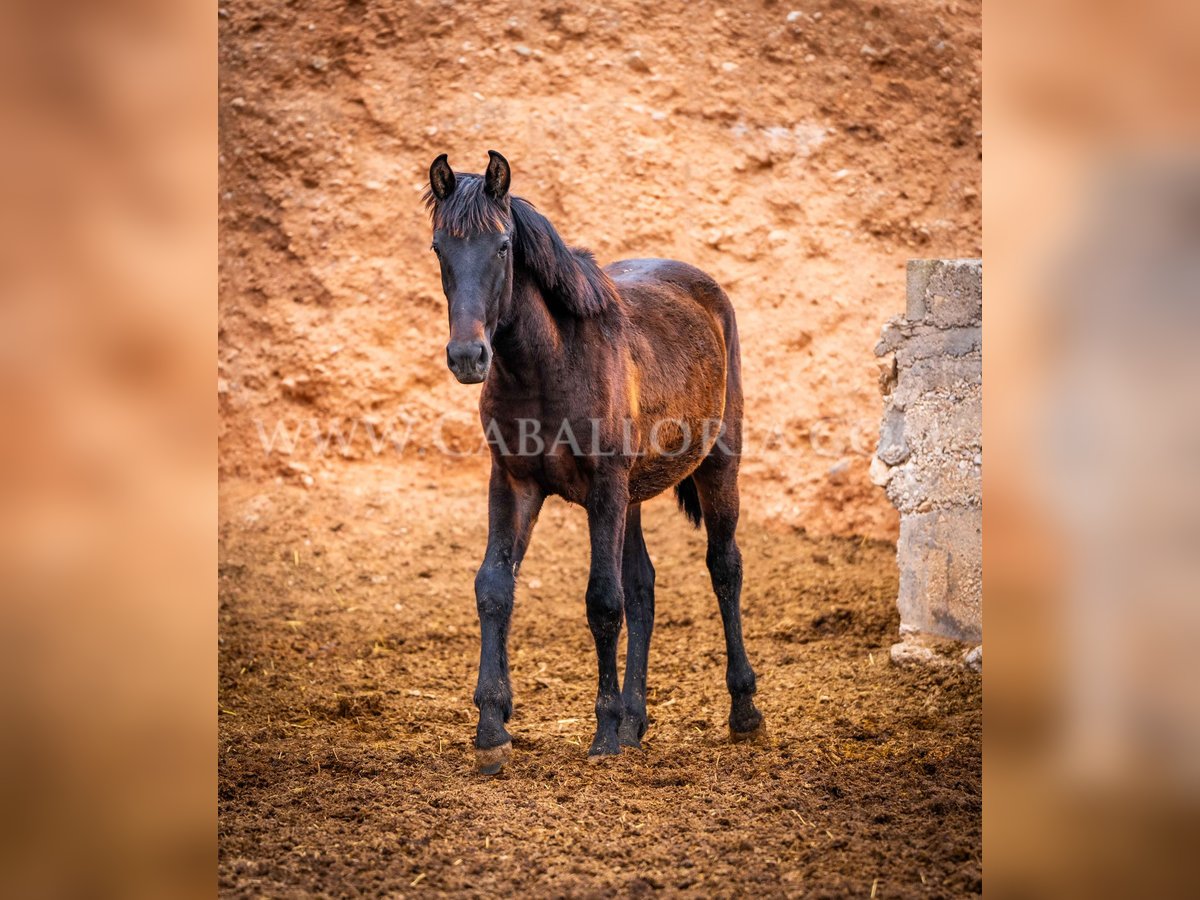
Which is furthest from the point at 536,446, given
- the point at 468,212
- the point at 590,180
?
the point at 590,180

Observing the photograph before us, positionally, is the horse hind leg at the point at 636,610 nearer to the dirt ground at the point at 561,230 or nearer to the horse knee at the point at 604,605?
the horse knee at the point at 604,605

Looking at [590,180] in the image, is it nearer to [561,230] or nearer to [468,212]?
[561,230]

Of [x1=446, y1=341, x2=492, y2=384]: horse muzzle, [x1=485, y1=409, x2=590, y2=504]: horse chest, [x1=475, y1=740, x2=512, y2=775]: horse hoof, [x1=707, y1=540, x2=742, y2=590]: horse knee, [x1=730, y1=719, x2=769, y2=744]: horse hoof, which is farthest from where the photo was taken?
[x1=707, y1=540, x2=742, y2=590]: horse knee

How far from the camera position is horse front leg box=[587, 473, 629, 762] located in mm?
4953

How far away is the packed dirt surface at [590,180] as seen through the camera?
9039mm

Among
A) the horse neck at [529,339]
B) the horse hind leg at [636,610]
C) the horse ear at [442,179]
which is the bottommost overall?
the horse hind leg at [636,610]

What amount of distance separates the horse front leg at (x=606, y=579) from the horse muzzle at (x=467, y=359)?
99cm

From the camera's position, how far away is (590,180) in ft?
30.3

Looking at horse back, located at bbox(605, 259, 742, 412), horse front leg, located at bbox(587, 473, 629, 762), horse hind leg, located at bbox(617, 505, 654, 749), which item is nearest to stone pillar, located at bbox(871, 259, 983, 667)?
horse back, located at bbox(605, 259, 742, 412)

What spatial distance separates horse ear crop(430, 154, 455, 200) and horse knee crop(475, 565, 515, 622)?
62.0 inches

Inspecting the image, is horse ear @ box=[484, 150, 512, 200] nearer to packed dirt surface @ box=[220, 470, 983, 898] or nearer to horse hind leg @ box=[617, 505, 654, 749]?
horse hind leg @ box=[617, 505, 654, 749]

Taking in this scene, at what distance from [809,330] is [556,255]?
4559mm

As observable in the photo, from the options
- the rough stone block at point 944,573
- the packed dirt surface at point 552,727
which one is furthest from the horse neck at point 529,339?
the rough stone block at point 944,573
